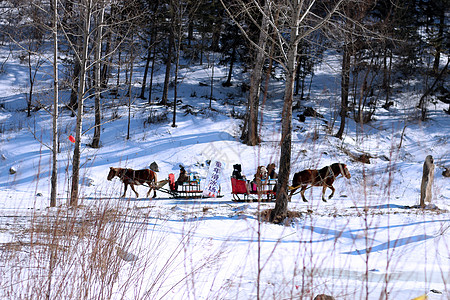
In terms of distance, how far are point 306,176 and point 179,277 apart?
6243 millimetres

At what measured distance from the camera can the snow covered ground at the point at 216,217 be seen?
277 cm

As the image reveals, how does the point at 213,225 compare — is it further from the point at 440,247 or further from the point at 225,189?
the point at 225,189

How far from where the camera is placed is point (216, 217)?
6.76 meters

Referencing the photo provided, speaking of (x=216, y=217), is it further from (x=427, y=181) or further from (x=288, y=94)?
(x=427, y=181)

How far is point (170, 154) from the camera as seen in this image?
15.2 metres

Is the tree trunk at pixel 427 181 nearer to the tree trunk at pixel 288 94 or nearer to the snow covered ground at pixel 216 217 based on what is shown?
the snow covered ground at pixel 216 217

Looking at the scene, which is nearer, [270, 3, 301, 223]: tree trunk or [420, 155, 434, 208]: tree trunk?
[270, 3, 301, 223]: tree trunk

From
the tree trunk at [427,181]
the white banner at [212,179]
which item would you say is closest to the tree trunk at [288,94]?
the white banner at [212,179]

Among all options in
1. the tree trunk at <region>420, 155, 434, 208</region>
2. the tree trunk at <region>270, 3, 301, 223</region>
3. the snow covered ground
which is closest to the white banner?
the snow covered ground

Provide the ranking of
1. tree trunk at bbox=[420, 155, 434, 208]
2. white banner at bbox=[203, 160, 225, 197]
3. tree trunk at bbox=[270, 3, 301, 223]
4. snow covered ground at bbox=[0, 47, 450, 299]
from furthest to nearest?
1. white banner at bbox=[203, 160, 225, 197]
2. tree trunk at bbox=[420, 155, 434, 208]
3. tree trunk at bbox=[270, 3, 301, 223]
4. snow covered ground at bbox=[0, 47, 450, 299]

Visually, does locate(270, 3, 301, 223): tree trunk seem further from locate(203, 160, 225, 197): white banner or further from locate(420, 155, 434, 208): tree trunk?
locate(420, 155, 434, 208): tree trunk

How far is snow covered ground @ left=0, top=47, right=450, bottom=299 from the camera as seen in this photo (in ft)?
9.09

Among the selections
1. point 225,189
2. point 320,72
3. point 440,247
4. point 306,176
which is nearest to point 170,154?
point 225,189

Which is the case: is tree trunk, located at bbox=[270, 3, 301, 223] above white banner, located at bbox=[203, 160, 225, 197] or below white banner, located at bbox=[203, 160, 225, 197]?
above
